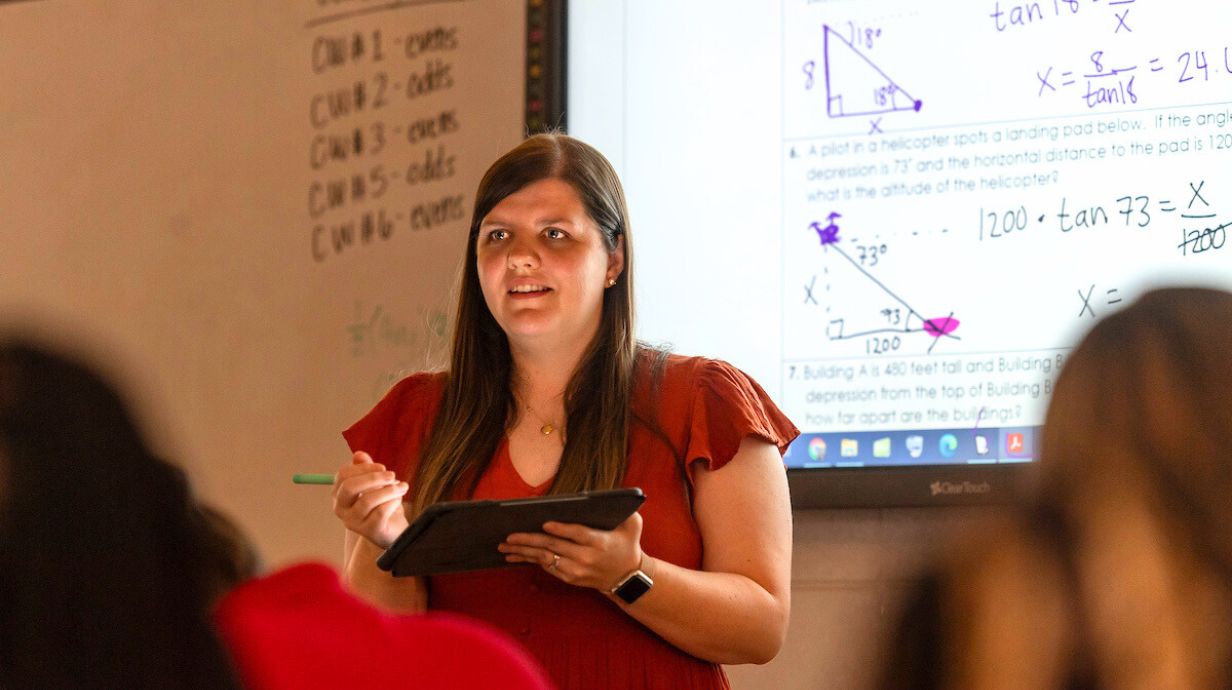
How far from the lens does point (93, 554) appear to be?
2.67ft

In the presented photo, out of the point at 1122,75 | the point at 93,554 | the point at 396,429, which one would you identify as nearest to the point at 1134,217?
the point at 1122,75

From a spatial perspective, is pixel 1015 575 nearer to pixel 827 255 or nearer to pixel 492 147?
pixel 827 255

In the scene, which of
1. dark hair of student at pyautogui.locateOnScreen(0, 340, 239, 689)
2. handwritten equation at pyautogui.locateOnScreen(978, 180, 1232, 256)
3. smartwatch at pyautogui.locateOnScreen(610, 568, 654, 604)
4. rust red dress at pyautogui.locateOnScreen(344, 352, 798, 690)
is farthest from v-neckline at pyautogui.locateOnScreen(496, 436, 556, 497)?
dark hair of student at pyautogui.locateOnScreen(0, 340, 239, 689)

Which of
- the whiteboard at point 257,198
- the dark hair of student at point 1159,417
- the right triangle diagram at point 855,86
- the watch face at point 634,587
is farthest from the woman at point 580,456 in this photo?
the dark hair of student at point 1159,417

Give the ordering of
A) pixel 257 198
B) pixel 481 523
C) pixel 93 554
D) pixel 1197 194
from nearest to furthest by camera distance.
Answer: pixel 93 554 → pixel 481 523 → pixel 1197 194 → pixel 257 198

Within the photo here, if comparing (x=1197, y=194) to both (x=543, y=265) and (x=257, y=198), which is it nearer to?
(x=543, y=265)

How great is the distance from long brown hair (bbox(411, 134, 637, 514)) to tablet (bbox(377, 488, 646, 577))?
0.72ft

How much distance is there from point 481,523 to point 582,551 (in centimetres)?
13

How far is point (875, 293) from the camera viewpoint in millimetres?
2551

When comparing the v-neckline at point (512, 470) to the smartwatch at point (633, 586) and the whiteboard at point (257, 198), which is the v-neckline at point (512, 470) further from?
the whiteboard at point (257, 198)

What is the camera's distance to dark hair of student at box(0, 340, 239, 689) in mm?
809

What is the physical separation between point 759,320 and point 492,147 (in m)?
0.68

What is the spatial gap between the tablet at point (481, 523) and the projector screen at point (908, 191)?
847 millimetres

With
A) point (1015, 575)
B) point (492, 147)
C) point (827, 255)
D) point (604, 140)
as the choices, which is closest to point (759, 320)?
point (827, 255)
